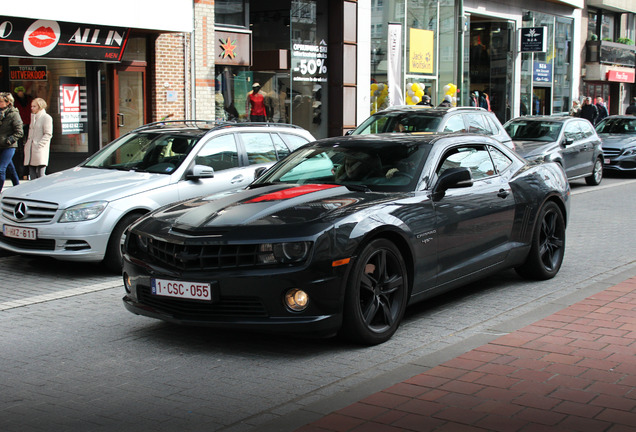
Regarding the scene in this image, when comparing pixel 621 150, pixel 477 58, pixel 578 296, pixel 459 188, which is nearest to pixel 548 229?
pixel 578 296

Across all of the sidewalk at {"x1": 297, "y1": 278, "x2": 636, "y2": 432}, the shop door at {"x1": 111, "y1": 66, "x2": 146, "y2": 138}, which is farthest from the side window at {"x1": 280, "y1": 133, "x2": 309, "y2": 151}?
the shop door at {"x1": 111, "y1": 66, "x2": 146, "y2": 138}

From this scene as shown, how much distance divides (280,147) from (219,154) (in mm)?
1047

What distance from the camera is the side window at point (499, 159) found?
7543 millimetres

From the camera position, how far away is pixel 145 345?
582 centimetres

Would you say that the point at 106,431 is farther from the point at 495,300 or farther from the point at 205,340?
the point at 495,300


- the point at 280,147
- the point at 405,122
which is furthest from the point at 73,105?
the point at 280,147

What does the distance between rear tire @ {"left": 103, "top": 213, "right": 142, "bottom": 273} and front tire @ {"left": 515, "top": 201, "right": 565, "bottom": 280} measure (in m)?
4.02

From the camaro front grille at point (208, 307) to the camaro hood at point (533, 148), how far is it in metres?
11.7

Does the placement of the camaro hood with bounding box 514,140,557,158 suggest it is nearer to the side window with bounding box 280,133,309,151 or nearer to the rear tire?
the side window with bounding box 280,133,309,151

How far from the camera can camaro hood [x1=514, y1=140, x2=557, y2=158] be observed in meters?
16.3

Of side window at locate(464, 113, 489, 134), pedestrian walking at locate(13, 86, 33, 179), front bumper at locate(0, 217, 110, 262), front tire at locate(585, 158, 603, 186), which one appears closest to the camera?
front bumper at locate(0, 217, 110, 262)

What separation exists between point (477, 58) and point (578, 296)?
27.7 metres

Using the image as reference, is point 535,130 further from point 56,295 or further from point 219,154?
point 56,295

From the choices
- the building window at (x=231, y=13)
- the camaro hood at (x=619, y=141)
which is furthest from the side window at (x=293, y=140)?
the camaro hood at (x=619, y=141)
